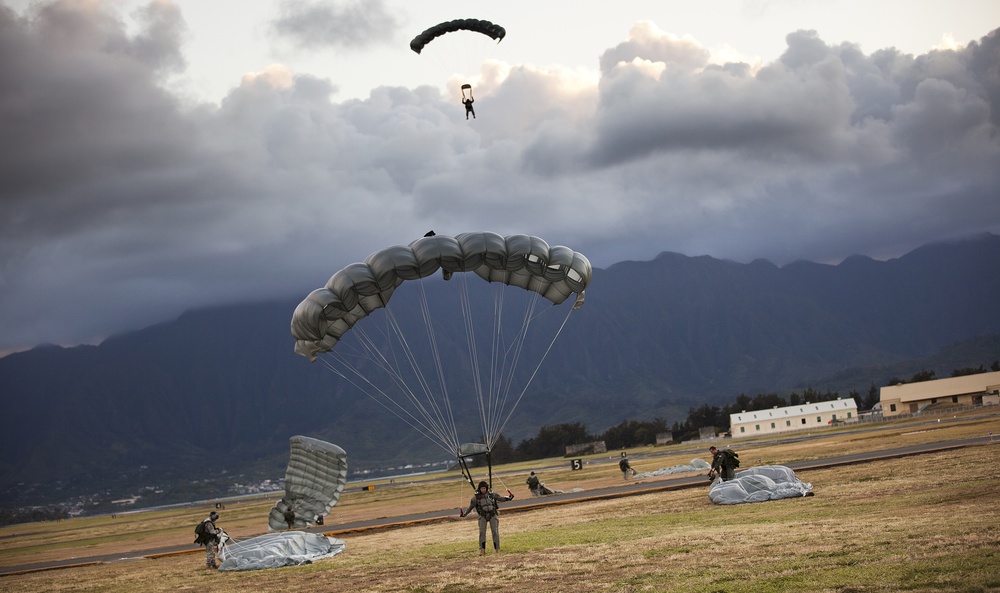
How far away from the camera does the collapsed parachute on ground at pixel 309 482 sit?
33188mm

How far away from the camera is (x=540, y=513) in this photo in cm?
3117

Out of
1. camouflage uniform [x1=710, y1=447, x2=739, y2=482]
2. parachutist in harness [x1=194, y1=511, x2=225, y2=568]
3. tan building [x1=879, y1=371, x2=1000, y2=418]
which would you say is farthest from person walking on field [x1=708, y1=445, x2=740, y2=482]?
tan building [x1=879, y1=371, x2=1000, y2=418]

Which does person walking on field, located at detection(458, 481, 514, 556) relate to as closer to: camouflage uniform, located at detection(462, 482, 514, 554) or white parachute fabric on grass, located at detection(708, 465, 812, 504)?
camouflage uniform, located at detection(462, 482, 514, 554)

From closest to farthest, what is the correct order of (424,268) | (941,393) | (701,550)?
(701,550), (424,268), (941,393)

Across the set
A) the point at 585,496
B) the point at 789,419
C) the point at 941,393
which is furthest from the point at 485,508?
the point at 789,419

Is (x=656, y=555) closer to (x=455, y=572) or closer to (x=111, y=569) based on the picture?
(x=455, y=572)

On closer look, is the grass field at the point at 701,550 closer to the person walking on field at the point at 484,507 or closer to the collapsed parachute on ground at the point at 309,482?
the person walking on field at the point at 484,507

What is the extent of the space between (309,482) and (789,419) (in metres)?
78.3

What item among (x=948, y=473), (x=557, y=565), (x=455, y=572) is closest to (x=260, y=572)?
(x=455, y=572)

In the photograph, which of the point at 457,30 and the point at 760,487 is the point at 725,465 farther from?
the point at 457,30

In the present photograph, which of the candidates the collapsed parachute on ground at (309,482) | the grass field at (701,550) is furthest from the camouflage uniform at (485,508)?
the collapsed parachute on ground at (309,482)

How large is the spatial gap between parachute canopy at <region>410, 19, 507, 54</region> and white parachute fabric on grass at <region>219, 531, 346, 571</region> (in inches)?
531

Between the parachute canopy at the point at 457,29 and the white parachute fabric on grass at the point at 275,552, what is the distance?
531 inches

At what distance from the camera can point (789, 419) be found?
10106cm
